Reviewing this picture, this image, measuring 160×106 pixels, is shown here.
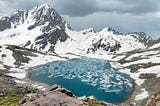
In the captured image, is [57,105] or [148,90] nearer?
[57,105]

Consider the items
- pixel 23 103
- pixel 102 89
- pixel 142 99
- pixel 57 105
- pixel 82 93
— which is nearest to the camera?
pixel 57 105

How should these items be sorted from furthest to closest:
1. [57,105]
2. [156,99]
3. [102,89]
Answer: [102,89] < [57,105] < [156,99]

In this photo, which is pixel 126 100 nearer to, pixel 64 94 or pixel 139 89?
pixel 139 89

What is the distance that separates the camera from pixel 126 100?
568 ft

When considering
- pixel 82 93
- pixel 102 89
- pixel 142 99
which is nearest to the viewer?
pixel 142 99

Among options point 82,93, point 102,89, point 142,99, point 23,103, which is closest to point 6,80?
point 82,93

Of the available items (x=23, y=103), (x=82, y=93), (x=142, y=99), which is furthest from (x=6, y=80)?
(x=23, y=103)

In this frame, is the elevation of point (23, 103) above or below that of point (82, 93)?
above

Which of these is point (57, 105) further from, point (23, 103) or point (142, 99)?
point (142, 99)

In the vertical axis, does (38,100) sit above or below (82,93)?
above

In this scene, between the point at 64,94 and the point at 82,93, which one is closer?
the point at 64,94

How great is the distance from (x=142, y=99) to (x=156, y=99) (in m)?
149

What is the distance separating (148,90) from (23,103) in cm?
16973

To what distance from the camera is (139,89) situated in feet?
647
